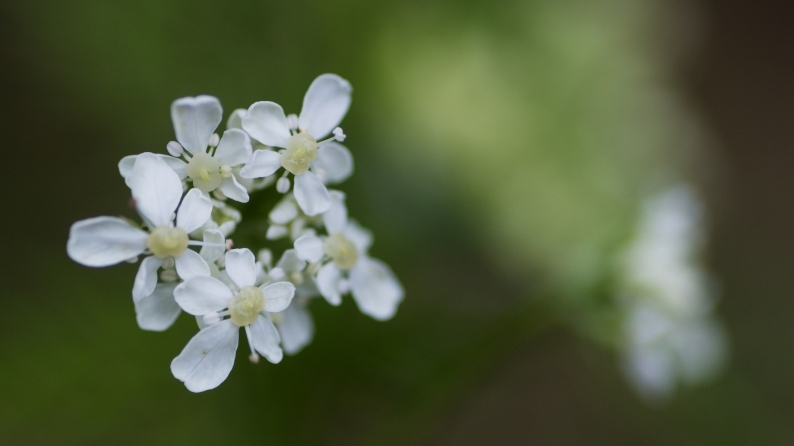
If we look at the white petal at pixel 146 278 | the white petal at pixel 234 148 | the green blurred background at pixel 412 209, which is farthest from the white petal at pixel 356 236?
the green blurred background at pixel 412 209

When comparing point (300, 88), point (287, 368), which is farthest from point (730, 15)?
point (287, 368)

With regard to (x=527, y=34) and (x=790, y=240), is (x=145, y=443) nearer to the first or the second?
(x=527, y=34)

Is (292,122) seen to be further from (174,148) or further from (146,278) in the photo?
(146,278)

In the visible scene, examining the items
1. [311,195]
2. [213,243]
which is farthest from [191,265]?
[311,195]

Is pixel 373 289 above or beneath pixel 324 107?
beneath

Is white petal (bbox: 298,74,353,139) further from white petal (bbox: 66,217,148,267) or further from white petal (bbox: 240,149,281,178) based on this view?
white petal (bbox: 66,217,148,267)
